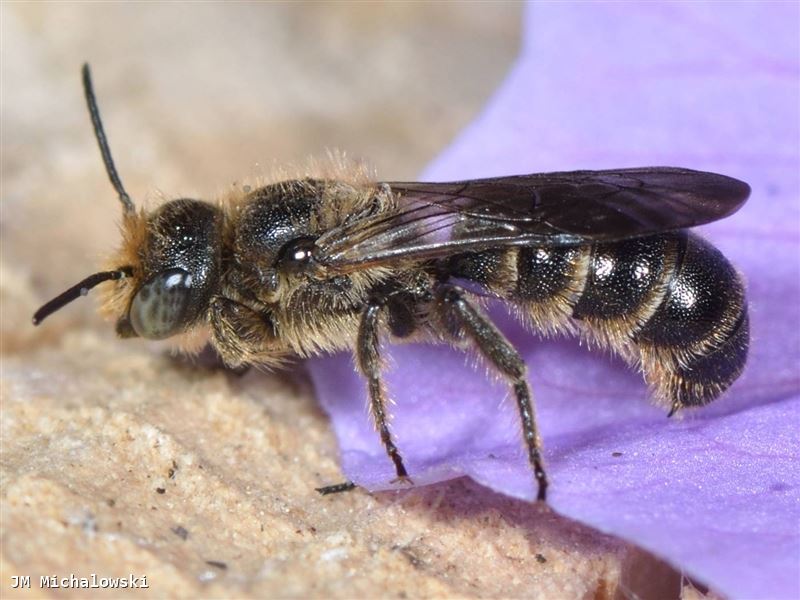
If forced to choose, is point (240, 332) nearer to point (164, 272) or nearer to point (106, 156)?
point (164, 272)

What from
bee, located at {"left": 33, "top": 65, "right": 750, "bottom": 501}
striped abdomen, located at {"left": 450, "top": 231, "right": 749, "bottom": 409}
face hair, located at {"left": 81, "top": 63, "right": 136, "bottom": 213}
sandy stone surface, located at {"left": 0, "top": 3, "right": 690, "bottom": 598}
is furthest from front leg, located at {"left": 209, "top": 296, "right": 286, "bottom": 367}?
striped abdomen, located at {"left": 450, "top": 231, "right": 749, "bottom": 409}

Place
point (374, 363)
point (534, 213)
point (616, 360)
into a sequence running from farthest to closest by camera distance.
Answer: point (616, 360)
point (374, 363)
point (534, 213)

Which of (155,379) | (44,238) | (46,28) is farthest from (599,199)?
(46,28)

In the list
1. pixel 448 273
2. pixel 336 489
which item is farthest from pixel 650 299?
pixel 336 489

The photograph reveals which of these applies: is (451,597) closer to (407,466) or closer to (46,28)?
(407,466)

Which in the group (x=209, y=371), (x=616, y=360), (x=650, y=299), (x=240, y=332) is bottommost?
(x=209, y=371)

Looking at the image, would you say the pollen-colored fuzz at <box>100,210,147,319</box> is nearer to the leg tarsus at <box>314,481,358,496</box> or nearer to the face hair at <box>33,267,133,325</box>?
the face hair at <box>33,267,133,325</box>

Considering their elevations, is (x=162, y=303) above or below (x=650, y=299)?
below
